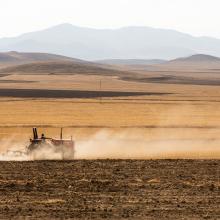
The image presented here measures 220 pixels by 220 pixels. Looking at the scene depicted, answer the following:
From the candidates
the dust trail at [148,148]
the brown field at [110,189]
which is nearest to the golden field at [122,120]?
the dust trail at [148,148]

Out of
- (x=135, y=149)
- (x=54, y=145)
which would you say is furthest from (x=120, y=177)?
(x=135, y=149)

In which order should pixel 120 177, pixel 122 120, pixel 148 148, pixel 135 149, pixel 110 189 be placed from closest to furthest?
pixel 110 189
pixel 120 177
pixel 135 149
pixel 148 148
pixel 122 120

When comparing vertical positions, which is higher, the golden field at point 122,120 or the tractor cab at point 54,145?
the tractor cab at point 54,145

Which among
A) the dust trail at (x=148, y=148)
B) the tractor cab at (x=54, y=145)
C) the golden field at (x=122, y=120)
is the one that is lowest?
the golden field at (x=122, y=120)

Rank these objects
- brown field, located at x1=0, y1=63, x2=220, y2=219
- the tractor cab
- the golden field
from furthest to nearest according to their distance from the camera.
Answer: the golden field
the tractor cab
brown field, located at x1=0, y1=63, x2=220, y2=219

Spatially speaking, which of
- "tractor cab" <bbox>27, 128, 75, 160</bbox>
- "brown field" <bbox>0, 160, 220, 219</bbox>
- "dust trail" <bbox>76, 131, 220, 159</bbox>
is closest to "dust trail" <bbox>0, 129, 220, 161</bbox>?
"dust trail" <bbox>76, 131, 220, 159</bbox>

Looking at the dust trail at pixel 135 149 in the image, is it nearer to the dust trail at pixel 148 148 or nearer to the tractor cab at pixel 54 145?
the dust trail at pixel 148 148

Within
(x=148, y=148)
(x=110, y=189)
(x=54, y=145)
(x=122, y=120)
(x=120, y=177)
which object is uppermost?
(x=110, y=189)

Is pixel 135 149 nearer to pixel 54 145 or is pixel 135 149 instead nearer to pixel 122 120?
pixel 54 145

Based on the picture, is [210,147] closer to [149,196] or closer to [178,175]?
[178,175]

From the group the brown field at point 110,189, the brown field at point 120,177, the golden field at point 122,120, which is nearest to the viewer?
the brown field at point 110,189

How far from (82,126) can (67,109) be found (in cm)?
1666

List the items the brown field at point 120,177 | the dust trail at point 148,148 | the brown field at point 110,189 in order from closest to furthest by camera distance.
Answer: the brown field at point 110,189
the brown field at point 120,177
the dust trail at point 148,148

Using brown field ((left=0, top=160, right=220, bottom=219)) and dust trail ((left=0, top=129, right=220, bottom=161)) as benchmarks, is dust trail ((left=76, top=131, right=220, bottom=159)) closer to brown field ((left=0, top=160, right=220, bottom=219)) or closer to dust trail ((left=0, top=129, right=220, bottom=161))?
dust trail ((left=0, top=129, right=220, bottom=161))
